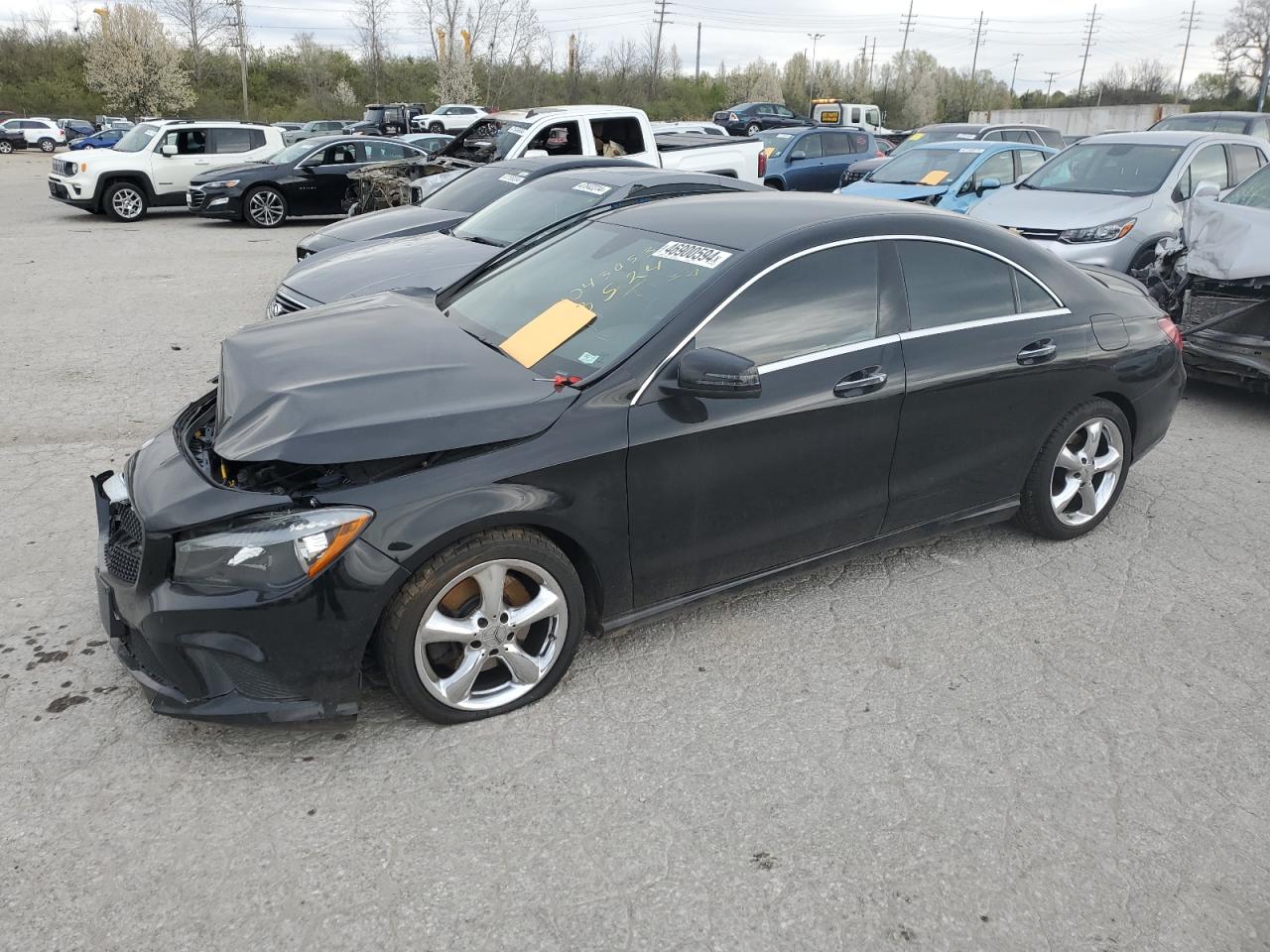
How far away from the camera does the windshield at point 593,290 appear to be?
354cm

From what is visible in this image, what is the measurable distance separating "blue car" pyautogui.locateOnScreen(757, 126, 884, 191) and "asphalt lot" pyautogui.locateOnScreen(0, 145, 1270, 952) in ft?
50.9

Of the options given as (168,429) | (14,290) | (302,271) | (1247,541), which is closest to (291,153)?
(14,290)

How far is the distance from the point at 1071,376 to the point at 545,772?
2994 millimetres

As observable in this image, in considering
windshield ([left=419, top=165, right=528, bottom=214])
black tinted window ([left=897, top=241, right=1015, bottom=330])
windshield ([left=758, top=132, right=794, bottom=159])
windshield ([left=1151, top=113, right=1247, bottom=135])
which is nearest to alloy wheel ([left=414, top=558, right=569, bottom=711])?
black tinted window ([left=897, top=241, right=1015, bottom=330])

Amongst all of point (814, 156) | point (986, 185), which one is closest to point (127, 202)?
point (814, 156)

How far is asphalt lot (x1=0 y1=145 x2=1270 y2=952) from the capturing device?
8.25 feet

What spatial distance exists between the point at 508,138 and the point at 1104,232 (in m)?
7.29

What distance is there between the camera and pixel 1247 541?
484 cm

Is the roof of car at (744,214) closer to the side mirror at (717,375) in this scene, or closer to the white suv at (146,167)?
the side mirror at (717,375)

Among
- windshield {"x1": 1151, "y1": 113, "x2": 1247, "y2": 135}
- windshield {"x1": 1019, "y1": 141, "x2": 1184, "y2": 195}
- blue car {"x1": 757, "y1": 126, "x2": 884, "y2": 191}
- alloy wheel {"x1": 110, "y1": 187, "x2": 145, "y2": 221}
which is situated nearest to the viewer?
windshield {"x1": 1019, "y1": 141, "x2": 1184, "y2": 195}

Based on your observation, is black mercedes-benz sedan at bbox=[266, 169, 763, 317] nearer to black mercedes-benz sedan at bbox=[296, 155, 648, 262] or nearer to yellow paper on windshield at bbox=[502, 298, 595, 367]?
black mercedes-benz sedan at bbox=[296, 155, 648, 262]

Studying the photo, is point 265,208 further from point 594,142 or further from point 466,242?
point 466,242

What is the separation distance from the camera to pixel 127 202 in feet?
57.2

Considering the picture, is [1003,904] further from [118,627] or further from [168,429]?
[168,429]
